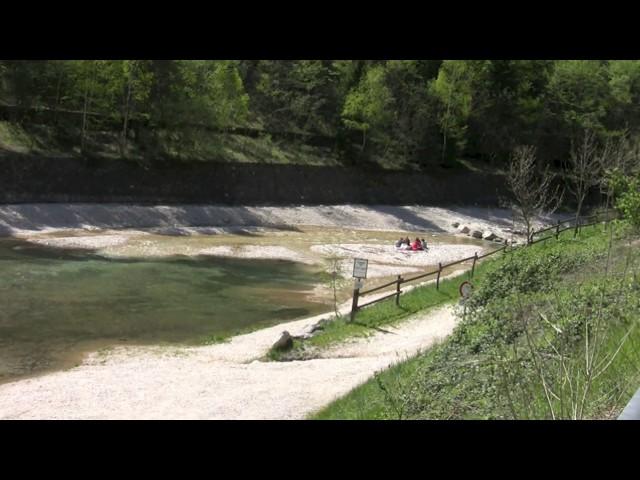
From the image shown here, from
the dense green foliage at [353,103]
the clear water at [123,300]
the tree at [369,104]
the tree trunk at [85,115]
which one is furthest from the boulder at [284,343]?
the tree at [369,104]

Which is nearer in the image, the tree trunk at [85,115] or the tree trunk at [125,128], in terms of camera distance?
the tree trunk at [85,115]

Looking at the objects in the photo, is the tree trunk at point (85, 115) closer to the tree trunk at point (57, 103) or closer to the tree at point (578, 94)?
the tree trunk at point (57, 103)

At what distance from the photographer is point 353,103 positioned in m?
57.6

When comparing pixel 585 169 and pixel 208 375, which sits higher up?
pixel 585 169

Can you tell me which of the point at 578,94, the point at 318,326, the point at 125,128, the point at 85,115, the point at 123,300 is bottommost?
the point at 123,300

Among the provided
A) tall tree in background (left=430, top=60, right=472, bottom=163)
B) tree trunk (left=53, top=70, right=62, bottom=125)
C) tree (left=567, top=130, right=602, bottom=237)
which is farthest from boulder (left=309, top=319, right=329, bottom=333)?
tall tree in background (left=430, top=60, right=472, bottom=163)

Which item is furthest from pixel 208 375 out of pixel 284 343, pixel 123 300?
pixel 123 300

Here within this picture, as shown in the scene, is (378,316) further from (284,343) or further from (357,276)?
(284,343)

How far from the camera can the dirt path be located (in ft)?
43.1

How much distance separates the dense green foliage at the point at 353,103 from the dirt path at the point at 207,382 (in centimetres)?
3143

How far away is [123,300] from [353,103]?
1473 inches

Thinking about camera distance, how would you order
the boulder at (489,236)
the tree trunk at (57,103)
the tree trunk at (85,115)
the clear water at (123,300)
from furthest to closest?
1. the boulder at (489,236)
2. the tree trunk at (85,115)
3. the tree trunk at (57,103)
4. the clear water at (123,300)

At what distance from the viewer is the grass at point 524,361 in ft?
21.4
